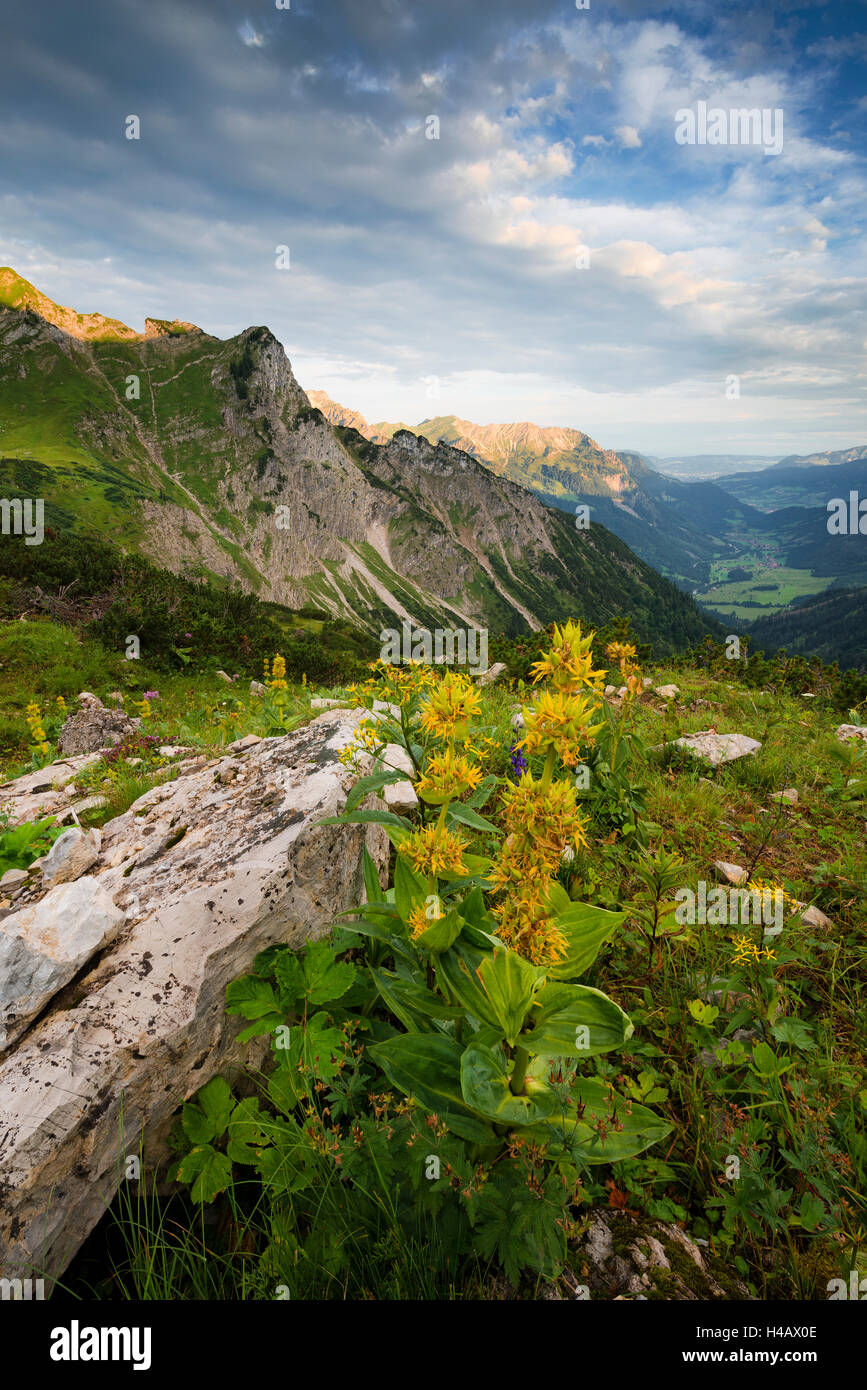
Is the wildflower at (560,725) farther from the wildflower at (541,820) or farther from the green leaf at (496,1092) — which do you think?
the green leaf at (496,1092)

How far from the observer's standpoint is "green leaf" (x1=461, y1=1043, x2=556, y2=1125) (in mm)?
2113

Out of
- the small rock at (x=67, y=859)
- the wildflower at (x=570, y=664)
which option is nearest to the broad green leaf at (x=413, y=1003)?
the wildflower at (x=570, y=664)

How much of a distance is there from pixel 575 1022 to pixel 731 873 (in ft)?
10.9

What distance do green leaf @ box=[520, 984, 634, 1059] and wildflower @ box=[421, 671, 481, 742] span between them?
1222mm

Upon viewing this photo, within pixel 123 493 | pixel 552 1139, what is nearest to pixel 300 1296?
pixel 552 1139

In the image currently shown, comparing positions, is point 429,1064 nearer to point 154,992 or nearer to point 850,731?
point 154,992

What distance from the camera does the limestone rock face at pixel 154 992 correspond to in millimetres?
2650

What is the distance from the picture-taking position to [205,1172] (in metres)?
2.83

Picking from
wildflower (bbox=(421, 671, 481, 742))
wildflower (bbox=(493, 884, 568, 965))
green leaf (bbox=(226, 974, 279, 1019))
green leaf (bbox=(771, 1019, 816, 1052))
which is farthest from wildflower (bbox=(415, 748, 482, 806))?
green leaf (bbox=(771, 1019, 816, 1052))

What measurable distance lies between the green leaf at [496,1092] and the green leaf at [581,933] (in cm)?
45

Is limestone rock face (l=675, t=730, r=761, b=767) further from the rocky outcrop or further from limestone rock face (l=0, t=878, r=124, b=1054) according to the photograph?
limestone rock face (l=0, t=878, r=124, b=1054)

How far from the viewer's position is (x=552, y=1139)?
7.67 feet
